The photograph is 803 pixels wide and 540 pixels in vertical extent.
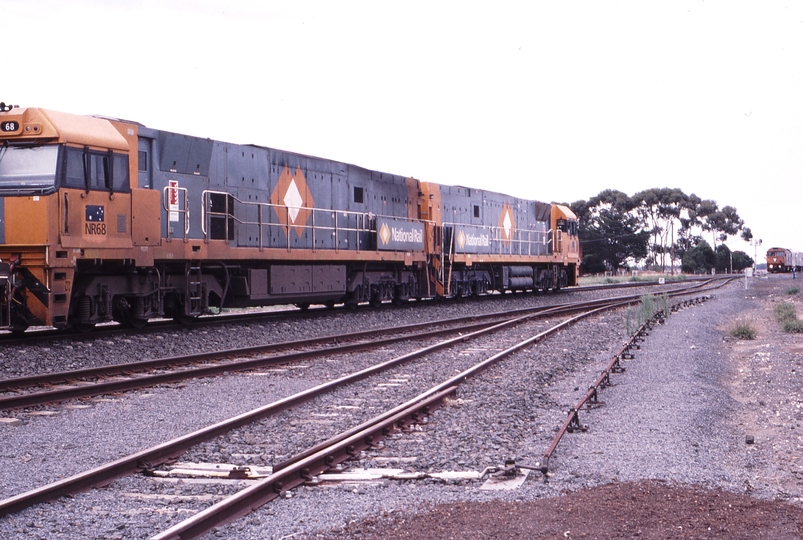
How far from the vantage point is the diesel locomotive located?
11.3 metres

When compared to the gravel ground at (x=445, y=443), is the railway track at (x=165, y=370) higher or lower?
higher

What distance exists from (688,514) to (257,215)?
1314cm

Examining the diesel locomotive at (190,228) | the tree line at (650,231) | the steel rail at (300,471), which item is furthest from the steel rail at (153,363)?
the tree line at (650,231)

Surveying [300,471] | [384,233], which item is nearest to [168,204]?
[384,233]

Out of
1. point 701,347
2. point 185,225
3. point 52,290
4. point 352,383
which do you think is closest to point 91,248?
point 52,290

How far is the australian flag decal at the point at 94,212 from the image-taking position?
1187 cm

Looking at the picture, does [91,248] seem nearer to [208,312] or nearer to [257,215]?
[208,312]

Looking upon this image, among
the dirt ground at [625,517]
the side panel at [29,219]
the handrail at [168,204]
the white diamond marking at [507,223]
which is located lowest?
the dirt ground at [625,517]

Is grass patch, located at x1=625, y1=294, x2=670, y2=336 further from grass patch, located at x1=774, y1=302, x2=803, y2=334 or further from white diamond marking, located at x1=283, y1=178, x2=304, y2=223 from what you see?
A: white diamond marking, located at x1=283, y1=178, x2=304, y2=223

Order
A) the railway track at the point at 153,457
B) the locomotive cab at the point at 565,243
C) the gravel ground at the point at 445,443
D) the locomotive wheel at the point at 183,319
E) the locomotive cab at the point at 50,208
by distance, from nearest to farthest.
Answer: the gravel ground at the point at 445,443 → the railway track at the point at 153,457 → the locomotive cab at the point at 50,208 → the locomotive wheel at the point at 183,319 → the locomotive cab at the point at 565,243

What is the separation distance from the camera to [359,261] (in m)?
19.7

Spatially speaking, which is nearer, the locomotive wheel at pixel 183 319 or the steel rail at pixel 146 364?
the steel rail at pixel 146 364

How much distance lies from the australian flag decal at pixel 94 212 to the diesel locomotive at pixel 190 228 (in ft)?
0.09

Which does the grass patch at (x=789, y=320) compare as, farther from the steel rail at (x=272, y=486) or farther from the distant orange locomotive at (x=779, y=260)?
the distant orange locomotive at (x=779, y=260)
